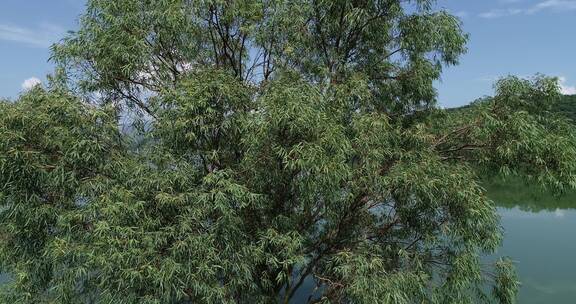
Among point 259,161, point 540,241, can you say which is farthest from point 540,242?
point 259,161

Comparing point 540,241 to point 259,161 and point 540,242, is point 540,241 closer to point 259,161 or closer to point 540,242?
point 540,242

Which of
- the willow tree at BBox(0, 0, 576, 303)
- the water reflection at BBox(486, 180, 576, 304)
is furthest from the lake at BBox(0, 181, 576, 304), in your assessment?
the willow tree at BBox(0, 0, 576, 303)

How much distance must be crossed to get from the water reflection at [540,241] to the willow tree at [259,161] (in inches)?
47.4

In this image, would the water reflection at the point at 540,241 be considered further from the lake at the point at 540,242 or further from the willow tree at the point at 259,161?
the willow tree at the point at 259,161

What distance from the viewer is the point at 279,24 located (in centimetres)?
514

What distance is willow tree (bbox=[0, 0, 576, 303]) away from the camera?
4.10m

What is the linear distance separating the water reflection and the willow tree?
120cm

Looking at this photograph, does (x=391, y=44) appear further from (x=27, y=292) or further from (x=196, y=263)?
(x=27, y=292)

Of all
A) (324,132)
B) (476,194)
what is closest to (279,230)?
(324,132)

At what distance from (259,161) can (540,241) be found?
10.3m

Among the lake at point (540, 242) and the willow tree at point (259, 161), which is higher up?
A: the willow tree at point (259, 161)

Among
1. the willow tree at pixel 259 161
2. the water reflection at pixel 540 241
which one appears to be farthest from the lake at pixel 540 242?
the willow tree at pixel 259 161

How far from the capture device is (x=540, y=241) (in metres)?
12.1

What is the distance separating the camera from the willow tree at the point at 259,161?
410 centimetres
